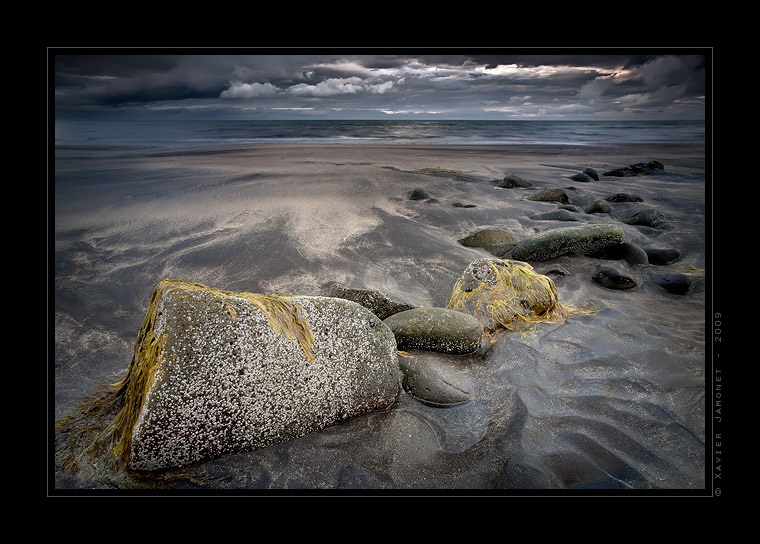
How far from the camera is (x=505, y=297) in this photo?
3748mm

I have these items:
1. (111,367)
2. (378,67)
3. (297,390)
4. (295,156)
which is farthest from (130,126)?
(295,156)

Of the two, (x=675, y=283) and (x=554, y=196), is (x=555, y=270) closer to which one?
(x=675, y=283)

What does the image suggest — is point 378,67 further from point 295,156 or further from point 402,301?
point 295,156

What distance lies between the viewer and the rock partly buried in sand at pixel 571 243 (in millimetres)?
5070

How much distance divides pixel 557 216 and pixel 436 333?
4.73 m

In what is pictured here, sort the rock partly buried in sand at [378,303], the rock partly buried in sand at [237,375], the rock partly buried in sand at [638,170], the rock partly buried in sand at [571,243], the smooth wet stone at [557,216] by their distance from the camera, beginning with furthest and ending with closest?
the rock partly buried in sand at [638,170], the smooth wet stone at [557,216], the rock partly buried in sand at [571,243], the rock partly buried in sand at [378,303], the rock partly buried in sand at [237,375]

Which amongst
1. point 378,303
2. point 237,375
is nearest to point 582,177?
point 378,303

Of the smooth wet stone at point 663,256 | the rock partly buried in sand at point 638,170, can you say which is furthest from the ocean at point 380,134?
the smooth wet stone at point 663,256

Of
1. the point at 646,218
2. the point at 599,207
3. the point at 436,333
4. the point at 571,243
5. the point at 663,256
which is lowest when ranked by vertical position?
the point at 436,333

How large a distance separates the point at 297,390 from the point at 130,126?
4.20m

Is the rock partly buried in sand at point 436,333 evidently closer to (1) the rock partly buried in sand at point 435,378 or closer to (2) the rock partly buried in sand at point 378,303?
(1) the rock partly buried in sand at point 435,378

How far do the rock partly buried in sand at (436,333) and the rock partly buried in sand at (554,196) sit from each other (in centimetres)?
582

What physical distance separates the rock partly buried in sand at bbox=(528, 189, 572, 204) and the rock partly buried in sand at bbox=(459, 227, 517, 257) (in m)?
2.95

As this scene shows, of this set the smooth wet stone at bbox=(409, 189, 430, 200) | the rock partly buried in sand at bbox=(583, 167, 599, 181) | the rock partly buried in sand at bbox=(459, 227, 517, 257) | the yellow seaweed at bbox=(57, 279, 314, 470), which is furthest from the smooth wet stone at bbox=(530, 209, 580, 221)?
the yellow seaweed at bbox=(57, 279, 314, 470)
